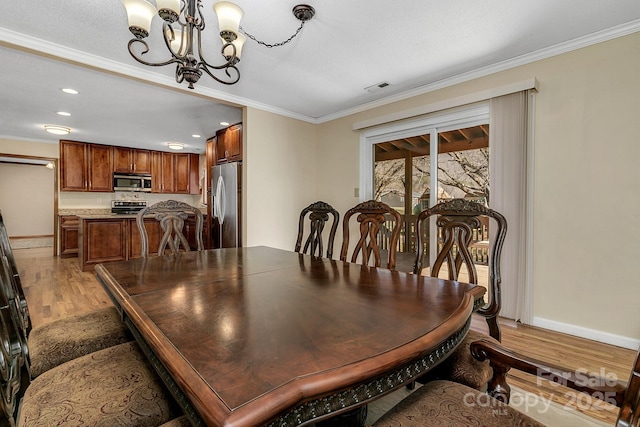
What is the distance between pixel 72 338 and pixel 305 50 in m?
2.51

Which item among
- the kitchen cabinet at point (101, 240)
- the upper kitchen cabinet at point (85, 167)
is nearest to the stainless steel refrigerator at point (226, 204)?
the kitchen cabinet at point (101, 240)

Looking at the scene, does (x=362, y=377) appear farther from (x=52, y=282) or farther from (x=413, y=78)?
(x=52, y=282)

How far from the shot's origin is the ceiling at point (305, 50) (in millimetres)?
1979

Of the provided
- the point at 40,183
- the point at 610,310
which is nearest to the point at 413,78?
the point at 610,310

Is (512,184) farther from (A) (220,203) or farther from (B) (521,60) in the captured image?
(A) (220,203)

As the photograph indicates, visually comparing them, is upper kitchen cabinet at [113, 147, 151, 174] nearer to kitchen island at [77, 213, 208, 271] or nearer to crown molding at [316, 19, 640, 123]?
kitchen island at [77, 213, 208, 271]

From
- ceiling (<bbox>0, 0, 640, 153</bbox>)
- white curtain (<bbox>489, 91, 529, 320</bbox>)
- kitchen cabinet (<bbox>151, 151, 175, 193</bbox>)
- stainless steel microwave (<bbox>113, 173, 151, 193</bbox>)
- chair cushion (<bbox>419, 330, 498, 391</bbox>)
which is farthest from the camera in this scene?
kitchen cabinet (<bbox>151, 151, 175, 193</bbox>)

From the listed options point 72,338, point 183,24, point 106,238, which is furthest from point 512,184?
point 106,238

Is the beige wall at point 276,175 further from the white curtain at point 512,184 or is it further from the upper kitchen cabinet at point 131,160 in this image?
the upper kitchen cabinet at point 131,160

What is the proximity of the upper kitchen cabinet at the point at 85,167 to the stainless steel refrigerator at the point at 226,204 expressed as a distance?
3.33 m

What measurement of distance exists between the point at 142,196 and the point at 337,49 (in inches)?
247

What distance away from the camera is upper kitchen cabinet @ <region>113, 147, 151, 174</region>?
627 cm

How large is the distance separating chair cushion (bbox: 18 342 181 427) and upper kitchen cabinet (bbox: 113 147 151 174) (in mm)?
6400

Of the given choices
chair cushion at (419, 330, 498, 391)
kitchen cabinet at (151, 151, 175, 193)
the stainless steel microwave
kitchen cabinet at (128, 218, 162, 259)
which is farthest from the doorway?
chair cushion at (419, 330, 498, 391)
